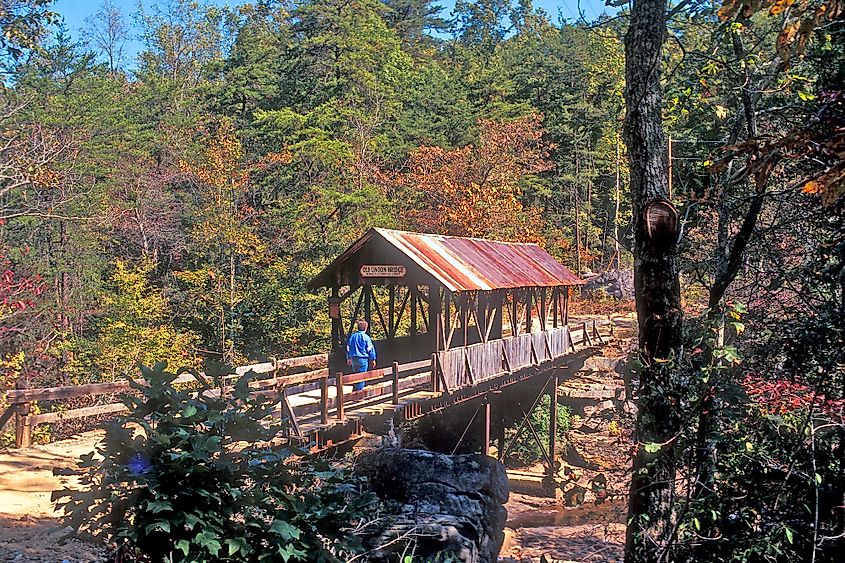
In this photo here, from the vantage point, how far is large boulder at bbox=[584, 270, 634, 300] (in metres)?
40.5

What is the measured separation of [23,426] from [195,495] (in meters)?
10.4

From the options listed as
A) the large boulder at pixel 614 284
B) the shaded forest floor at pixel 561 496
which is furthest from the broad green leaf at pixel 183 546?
the large boulder at pixel 614 284

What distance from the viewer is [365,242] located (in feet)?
51.6

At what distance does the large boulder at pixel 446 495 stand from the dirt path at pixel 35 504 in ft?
11.6

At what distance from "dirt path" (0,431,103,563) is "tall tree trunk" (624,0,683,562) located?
173 inches

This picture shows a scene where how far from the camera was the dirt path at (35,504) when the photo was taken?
7.93 m

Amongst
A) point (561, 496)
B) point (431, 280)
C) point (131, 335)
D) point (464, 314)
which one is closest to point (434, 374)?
point (431, 280)

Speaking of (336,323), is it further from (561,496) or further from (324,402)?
(561,496)

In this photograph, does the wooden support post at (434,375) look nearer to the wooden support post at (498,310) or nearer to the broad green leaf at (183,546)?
the wooden support post at (498,310)

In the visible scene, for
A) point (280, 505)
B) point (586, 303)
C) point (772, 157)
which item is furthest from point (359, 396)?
point (586, 303)

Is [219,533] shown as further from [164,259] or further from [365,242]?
[164,259]

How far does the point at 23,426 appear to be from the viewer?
12.2 metres

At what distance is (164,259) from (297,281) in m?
7.89

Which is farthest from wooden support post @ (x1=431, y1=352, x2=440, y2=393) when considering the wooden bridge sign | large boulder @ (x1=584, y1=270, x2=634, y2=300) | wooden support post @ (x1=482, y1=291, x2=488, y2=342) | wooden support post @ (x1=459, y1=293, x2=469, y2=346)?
large boulder @ (x1=584, y1=270, x2=634, y2=300)
